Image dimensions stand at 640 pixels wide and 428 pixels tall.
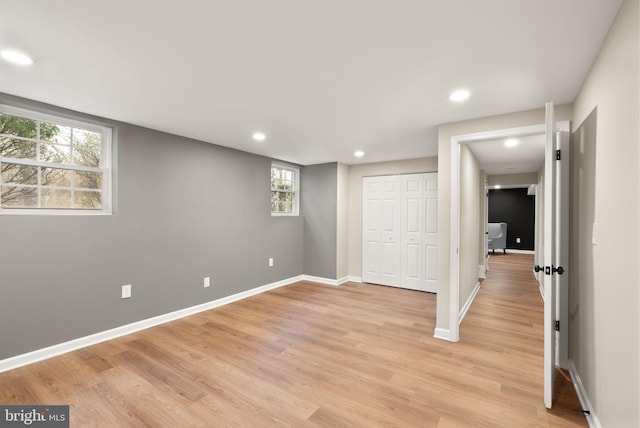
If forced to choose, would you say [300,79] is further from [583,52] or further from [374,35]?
[583,52]

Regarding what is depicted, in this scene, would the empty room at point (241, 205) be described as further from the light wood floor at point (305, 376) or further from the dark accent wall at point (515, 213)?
the dark accent wall at point (515, 213)

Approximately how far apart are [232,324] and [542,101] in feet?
12.5

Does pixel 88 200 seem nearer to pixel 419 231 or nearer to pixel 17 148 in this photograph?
pixel 17 148

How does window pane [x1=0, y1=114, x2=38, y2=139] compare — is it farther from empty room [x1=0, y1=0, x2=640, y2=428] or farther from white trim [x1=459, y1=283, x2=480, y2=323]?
white trim [x1=459, y1=283, x2=480, y2=323]

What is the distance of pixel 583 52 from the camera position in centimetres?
175

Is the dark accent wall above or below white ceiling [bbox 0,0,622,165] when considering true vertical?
below

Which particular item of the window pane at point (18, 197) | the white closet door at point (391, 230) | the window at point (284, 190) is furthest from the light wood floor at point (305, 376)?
the window at point (284, 190)

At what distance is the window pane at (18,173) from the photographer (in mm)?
2465

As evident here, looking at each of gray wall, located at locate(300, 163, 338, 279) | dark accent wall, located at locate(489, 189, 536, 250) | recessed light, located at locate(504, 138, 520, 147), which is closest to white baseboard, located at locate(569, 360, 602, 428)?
→ recessed light, located at locate(504, 138, 520, 147)

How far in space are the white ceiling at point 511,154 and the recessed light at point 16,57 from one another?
3959 mm

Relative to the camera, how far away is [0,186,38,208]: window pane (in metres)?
2.48

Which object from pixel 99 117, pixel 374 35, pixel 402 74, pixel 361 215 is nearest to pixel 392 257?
pixel 361 215

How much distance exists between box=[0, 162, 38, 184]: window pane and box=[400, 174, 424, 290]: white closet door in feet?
15.8

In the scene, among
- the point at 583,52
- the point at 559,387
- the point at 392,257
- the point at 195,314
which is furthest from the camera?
the point at 392,257
